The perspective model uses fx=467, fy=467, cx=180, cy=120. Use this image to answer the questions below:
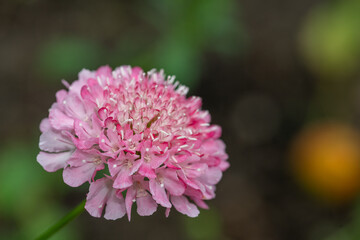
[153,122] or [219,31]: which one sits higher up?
[219,31]

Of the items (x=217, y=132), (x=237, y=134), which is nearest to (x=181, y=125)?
(x=217, y=132)

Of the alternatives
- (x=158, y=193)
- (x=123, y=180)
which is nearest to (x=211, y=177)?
(x=158, y=193)

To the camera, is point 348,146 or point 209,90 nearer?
point 348,146

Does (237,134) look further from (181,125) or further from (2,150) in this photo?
(181,125)

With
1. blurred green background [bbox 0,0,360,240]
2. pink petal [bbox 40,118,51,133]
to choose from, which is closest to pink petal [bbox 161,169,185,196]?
pink petal [bbox 40,118,51,133]

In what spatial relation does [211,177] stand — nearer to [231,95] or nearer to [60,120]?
[60,120]

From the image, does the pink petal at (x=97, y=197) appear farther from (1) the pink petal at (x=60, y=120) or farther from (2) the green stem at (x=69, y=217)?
(1) the pink petal at (x=60, y=120)

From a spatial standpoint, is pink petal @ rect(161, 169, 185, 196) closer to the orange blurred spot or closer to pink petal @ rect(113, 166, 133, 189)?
pink petal @ rect(113, 166, 133, 189)
